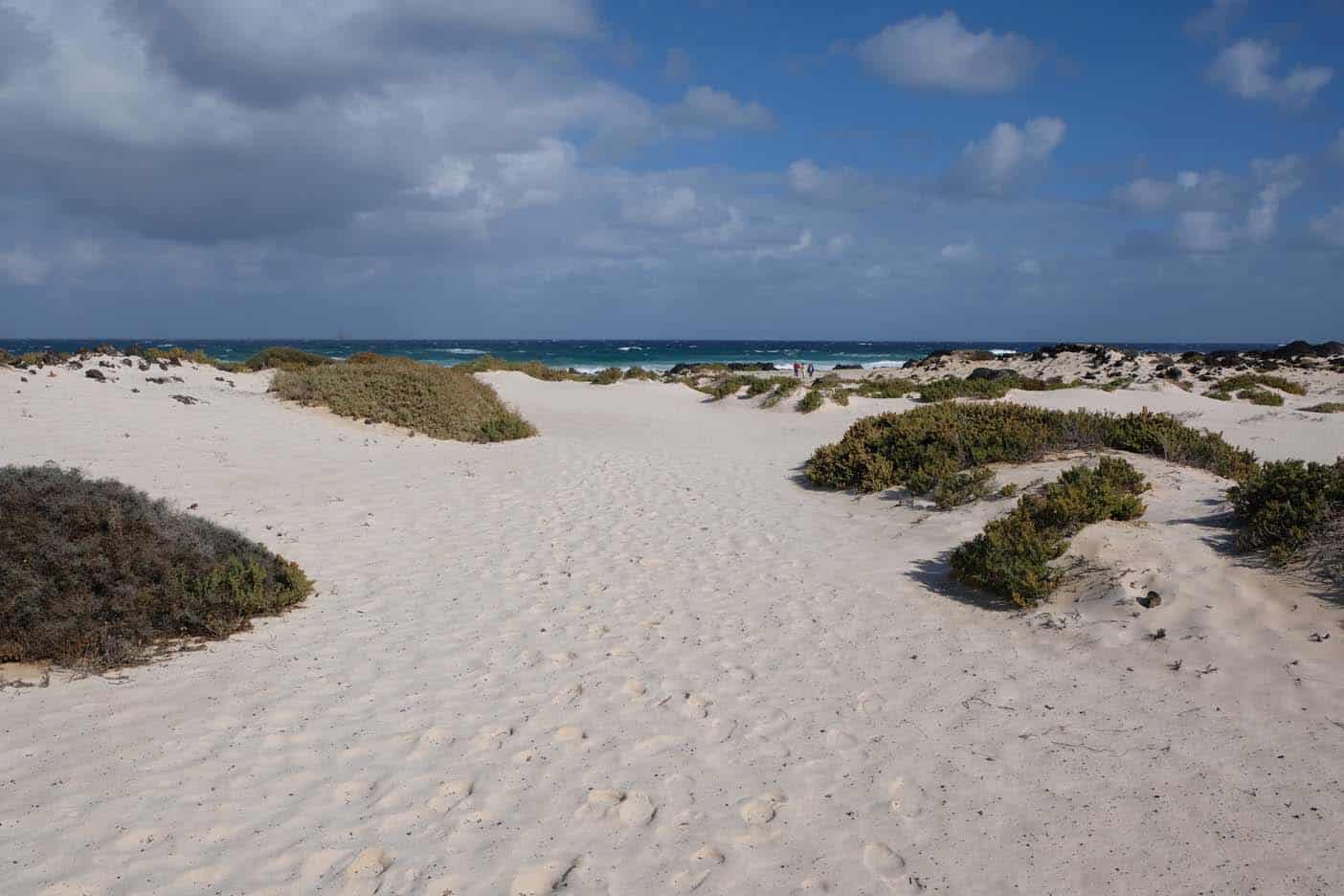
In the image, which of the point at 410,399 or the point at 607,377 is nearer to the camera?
the point at 410,399

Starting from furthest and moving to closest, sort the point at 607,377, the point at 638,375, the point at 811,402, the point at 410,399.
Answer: the point at 638,375 → the point at 607,377 → the point at 811,402 → the point at 410,399

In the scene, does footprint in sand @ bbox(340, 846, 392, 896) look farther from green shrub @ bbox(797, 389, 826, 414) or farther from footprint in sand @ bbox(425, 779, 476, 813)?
green shrub @ bbox(797, 389, 826, 414)

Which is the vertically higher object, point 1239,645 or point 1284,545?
point 1284,545

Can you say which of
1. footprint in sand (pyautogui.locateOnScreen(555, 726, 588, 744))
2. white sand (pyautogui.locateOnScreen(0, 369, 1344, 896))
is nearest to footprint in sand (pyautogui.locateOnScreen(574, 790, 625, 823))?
white sand (pyautogui.locateOnScreen(0, 369, 1344, 896))

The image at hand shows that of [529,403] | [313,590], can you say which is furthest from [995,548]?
[529,403]

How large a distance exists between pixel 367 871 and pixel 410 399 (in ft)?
45.9

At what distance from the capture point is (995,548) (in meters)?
6.60

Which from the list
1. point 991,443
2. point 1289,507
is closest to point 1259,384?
point 991,443

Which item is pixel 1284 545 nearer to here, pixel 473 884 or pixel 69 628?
pixel 473 884

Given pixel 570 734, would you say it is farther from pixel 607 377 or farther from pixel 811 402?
pixel 607 377

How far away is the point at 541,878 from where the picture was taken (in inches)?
128

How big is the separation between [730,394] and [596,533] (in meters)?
17.1

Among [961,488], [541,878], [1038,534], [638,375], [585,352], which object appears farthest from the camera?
[585,352]

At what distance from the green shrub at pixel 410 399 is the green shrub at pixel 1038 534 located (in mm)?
11299
